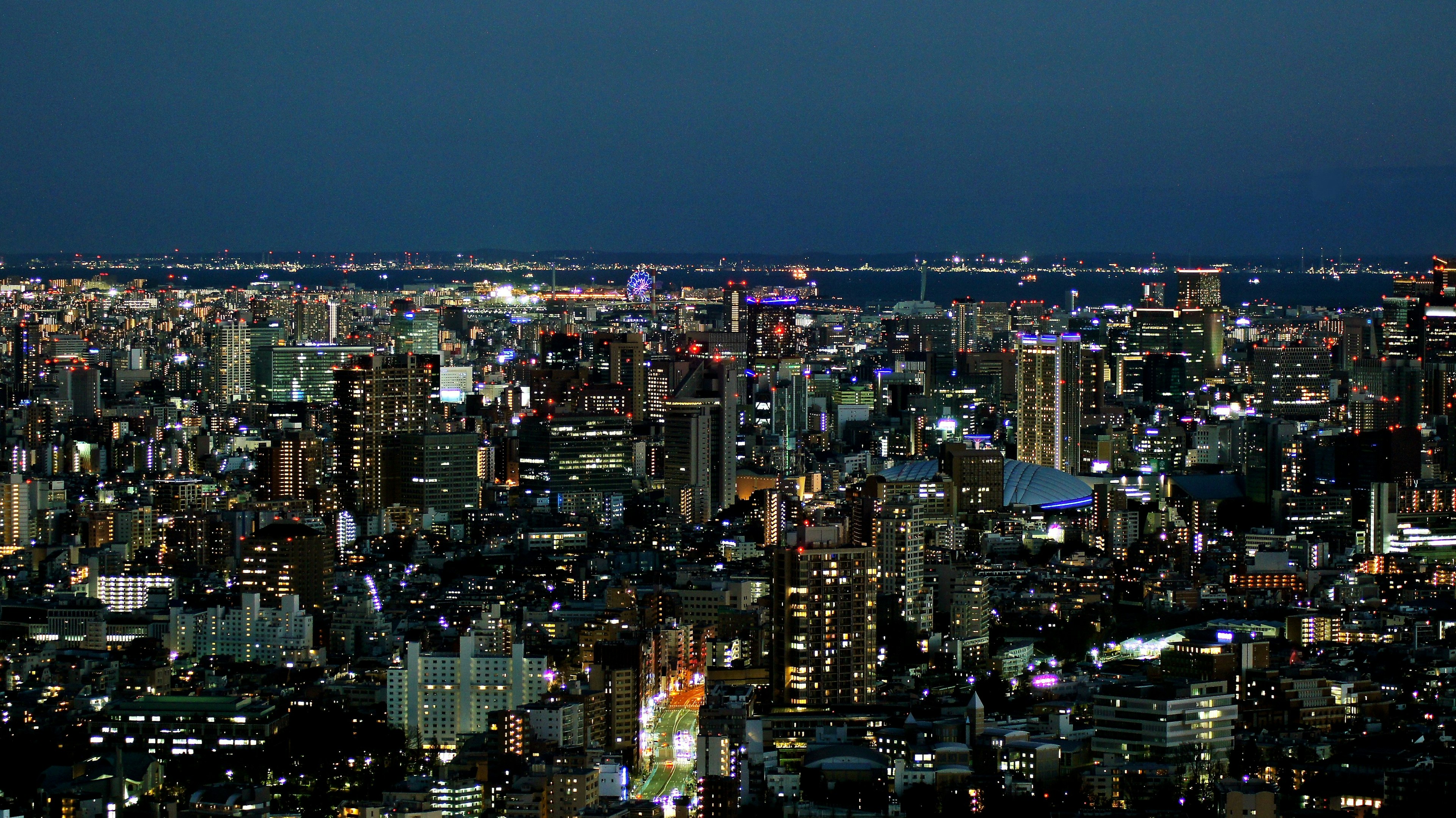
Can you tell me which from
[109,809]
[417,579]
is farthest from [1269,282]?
[109,809]

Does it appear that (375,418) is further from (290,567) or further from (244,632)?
(244,632)

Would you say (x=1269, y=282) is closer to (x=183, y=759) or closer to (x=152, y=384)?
(x=152, y=384)

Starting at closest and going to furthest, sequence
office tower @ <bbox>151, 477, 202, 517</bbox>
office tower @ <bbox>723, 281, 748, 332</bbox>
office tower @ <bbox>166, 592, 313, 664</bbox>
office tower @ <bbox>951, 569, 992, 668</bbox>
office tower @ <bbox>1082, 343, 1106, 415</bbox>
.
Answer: office tower @ <bbox>951, 569, 992, 668</bbox> → office tower @ <bbox>166, 592, 313, 664</bbox> → office tower @ <bbox>151, 477, 202, 517</bbox> → office tower @ <bbox>1082, 343, 1106, 415</bbox> → office tower @ <bbox>723, 281, 748, 332</bbox>

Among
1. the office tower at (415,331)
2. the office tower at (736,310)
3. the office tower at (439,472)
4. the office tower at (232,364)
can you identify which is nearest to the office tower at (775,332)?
the office tower at (736,310)

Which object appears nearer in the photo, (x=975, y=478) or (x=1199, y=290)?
(x=975, y=478)

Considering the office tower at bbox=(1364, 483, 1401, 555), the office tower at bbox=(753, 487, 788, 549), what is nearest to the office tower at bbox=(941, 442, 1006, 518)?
the office tower at bbox=(753, 487, 788, 549)

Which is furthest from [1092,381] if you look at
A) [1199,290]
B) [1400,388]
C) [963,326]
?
[963,326]

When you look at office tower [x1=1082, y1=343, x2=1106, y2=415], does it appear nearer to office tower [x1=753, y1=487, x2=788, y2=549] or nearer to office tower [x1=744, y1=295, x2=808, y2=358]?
office tower [x1=744, y1=295, x2=808, y2=358]
